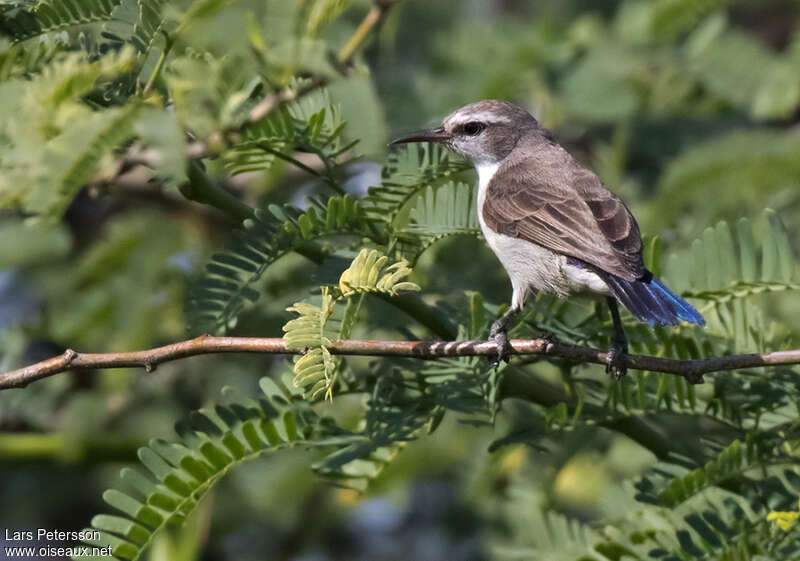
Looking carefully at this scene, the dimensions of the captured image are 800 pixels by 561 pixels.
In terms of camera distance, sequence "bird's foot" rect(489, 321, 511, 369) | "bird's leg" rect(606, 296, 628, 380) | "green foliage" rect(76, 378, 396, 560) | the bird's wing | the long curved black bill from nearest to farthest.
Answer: "green foliage" rect(76, 378, 396, 560) < "bird's foot" rect(489, 321, 511, 369) < "bird's leg" rect(606, 296, 628, 380) < the bird's wing < the long curved black bill

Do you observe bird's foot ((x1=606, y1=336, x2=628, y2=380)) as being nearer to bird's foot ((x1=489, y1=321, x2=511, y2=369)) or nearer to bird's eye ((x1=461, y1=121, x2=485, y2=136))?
bird's foot ((x1=489, y1=321, x2=511, y2=369))

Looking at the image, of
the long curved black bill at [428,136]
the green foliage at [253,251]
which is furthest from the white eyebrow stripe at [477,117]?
the green foliage at [253,251]

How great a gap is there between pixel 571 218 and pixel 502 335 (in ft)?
3.03

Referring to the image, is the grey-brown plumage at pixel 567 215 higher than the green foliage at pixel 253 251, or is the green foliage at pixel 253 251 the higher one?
the grey-brown plumage at pixel 567 215

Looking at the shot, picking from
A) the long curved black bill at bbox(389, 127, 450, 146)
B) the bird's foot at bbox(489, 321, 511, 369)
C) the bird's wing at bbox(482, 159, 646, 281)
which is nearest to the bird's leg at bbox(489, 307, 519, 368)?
the bird's foot at bbox(489, 321, 511, 369)

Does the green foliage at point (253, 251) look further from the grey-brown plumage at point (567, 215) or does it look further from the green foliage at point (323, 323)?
A: the grey-brown plumage at point (567, 215)

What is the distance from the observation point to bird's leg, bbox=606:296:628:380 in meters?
2.47

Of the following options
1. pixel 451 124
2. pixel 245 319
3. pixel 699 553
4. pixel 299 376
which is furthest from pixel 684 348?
pixel 245 319

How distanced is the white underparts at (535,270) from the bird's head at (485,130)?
0.71 metres

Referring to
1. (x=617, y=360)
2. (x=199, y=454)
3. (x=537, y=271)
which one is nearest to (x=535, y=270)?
(x=537, y=271)

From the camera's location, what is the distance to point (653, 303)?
2.60 meters

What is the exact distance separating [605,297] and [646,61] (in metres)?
2.77

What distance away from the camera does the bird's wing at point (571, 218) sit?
2.98m

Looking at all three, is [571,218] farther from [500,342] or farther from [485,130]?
[500,342]
